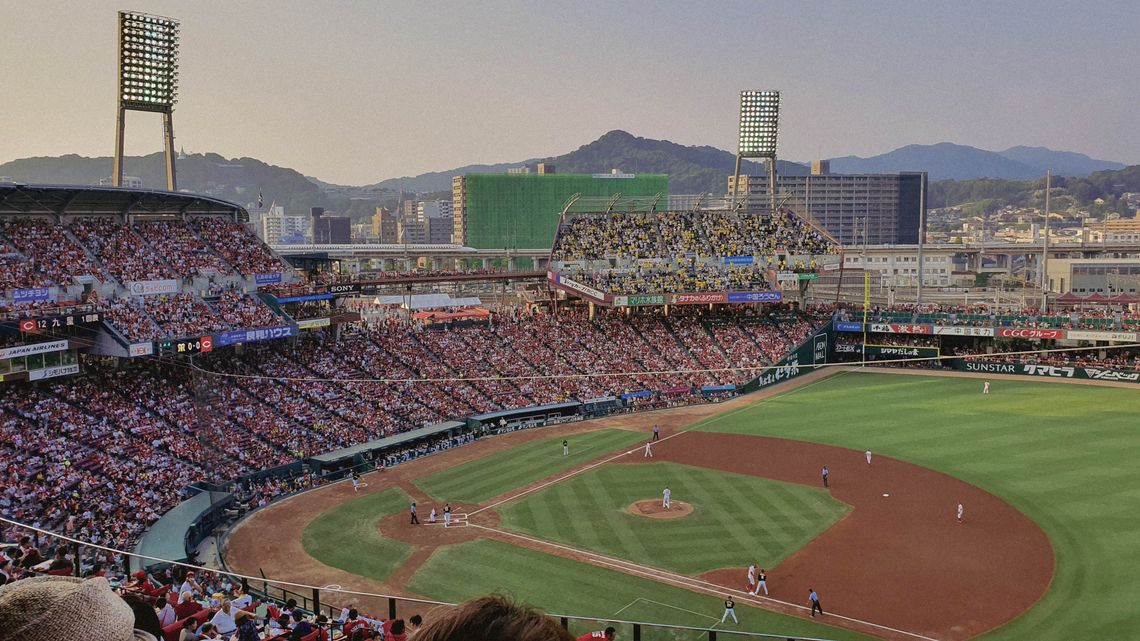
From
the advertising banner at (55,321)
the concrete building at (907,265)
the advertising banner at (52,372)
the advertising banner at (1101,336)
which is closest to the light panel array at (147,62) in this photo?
the advertising banner at (55,321)

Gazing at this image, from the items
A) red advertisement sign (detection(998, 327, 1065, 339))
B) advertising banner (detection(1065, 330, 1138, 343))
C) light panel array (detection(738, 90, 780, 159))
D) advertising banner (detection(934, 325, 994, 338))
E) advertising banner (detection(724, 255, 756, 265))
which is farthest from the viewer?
Answer: light panel array (detection(738, 90, 780, 159))

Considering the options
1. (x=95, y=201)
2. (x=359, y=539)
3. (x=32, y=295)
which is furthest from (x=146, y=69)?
(x=359, y=539)

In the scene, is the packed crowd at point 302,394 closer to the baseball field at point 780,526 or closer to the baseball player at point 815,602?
the baseball field at point 780,526

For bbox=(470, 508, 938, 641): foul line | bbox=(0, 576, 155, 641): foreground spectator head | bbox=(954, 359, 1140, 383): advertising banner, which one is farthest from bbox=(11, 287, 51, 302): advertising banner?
bbox=(954, 359, 1140, 383): advertising banner

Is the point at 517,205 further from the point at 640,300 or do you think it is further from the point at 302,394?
the point at 302,394

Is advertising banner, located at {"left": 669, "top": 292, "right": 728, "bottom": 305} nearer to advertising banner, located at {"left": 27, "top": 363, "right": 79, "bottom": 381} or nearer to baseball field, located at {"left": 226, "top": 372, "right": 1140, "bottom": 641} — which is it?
baseball field, located at {"left": 226, "top": 372, "right": 1140, "bottom": 641}

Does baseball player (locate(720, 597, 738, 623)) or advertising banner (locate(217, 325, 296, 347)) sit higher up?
advertising banner (locate(217, 325, 296, 347))

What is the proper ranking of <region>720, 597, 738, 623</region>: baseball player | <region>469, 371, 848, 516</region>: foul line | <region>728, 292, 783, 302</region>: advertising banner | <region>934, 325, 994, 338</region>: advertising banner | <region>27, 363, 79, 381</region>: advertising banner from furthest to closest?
1. <region>728, 292, 783, 302</region>: advertising banner
2. <region>934, 325, 994, 338</region>: advertising banner
3. <region>469, 371, 848, 516</region>: foul line
4. <region>27, 363, 79, 381</region>: advertising banner
5. <region>720, 597, 738, 623</region>: baseball player
